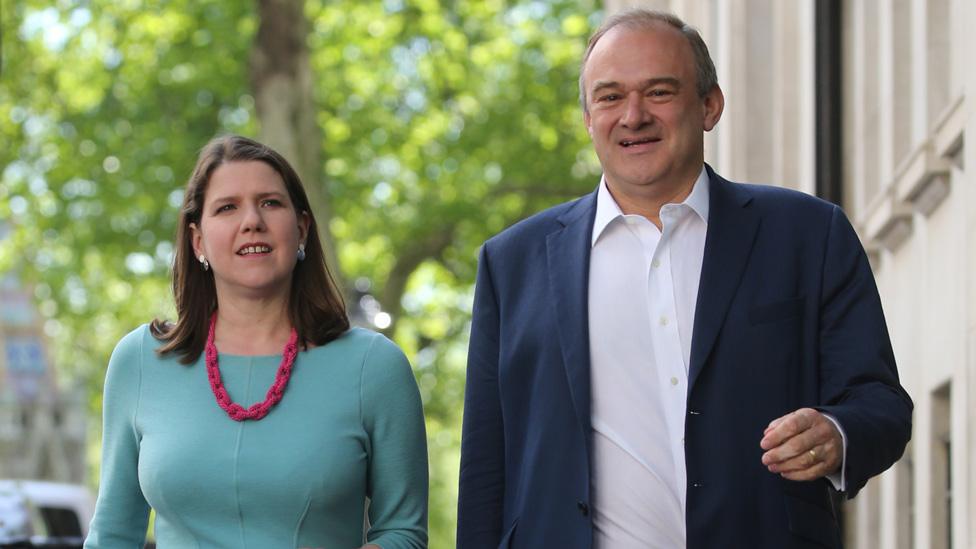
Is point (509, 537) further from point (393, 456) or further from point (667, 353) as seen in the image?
point (667, 353)

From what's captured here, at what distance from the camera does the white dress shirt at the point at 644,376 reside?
17.3ft

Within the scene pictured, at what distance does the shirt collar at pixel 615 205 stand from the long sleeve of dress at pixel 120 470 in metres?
1.31

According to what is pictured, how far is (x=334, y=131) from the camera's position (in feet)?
102

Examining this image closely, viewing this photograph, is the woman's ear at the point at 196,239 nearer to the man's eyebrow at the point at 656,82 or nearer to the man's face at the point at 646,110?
the man's face at the point at 646,110

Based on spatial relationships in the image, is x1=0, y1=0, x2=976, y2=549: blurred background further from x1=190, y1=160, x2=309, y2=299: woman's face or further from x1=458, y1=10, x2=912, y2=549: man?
x1=458, y1=10, x2=912, y2=549: man

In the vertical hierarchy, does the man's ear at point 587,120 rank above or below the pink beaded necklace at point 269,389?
above

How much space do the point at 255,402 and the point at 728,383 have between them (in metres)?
1.27

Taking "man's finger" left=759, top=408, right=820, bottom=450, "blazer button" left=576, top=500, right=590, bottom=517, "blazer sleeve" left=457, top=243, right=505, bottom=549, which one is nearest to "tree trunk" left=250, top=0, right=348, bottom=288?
"blazer sleeve" left=457, top=243, right=505, bottom=549

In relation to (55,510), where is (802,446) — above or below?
above

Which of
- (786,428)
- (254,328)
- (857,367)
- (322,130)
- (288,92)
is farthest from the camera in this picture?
(322,130)

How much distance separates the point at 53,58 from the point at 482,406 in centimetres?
2567

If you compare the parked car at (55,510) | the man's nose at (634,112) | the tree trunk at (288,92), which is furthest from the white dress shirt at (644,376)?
the tree trunk at (288,92)

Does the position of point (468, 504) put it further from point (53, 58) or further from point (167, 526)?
point (53, 58)

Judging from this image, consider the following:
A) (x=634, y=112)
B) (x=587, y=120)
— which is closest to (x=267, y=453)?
(x=587, y=120)
